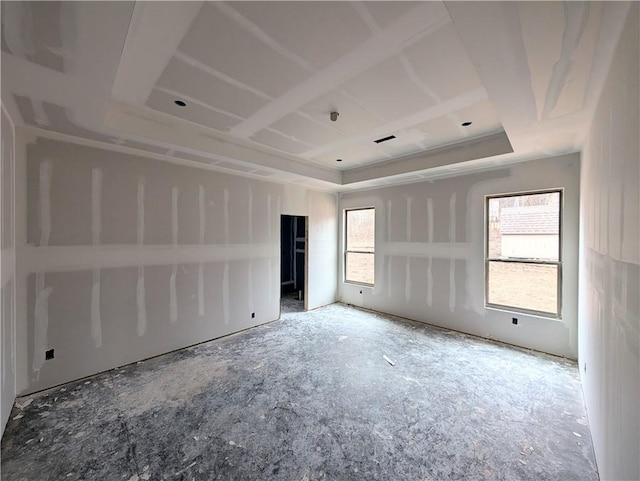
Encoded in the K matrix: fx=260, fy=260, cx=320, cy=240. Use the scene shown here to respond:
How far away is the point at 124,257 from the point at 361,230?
174 inches

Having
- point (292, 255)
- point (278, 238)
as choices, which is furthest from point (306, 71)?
point (292, 255)

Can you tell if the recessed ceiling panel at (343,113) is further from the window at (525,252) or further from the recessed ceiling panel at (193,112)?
the window at (525,252)

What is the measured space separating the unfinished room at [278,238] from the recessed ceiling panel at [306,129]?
0.12 ft

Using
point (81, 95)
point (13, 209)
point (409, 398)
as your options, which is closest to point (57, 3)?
point (81, 95)

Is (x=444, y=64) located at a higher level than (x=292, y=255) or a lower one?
higher

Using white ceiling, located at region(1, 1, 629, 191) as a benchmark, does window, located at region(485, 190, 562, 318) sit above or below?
below

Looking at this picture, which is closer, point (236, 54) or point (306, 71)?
point (236, 54)

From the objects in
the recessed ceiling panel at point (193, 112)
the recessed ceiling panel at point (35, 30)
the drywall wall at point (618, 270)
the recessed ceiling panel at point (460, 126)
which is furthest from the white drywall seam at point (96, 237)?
the drywall wall at point (618, 270)

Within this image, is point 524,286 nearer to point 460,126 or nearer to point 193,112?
point 460,126

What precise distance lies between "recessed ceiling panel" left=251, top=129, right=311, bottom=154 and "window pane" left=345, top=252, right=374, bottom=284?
2.93 m

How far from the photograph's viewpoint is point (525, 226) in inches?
153

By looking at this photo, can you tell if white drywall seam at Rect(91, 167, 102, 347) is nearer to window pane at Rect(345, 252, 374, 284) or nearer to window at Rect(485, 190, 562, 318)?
window pane at Rect(345, 252, 374, 284)

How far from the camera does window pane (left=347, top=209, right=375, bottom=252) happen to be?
5832mm

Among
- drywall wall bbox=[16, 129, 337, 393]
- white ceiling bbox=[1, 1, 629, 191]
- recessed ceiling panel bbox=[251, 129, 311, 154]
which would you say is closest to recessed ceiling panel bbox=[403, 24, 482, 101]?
white ceiling bbox=[1, 1, 629, 191]
